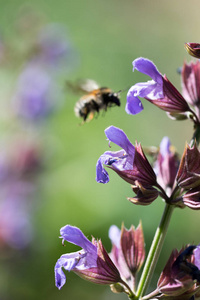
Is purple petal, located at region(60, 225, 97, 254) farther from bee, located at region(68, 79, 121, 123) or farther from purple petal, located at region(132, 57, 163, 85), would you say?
bee, located at region(68, 79, 121, 123)

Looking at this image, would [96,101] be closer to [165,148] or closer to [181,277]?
[165,148]

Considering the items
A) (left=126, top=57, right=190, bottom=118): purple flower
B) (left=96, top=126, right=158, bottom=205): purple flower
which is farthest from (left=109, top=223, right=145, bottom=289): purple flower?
(left=126, top=57, right=190, bottom=118): purple flower

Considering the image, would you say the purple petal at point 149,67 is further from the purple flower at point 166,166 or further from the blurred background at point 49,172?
the blurred background at point 49,172

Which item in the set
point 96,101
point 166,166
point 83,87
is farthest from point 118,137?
point 83,87

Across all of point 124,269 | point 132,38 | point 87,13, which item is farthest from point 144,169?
point 87,13

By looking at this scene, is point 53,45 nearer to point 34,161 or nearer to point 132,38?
point 34,161

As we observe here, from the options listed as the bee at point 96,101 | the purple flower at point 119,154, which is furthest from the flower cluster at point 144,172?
the bee at point 96,101
